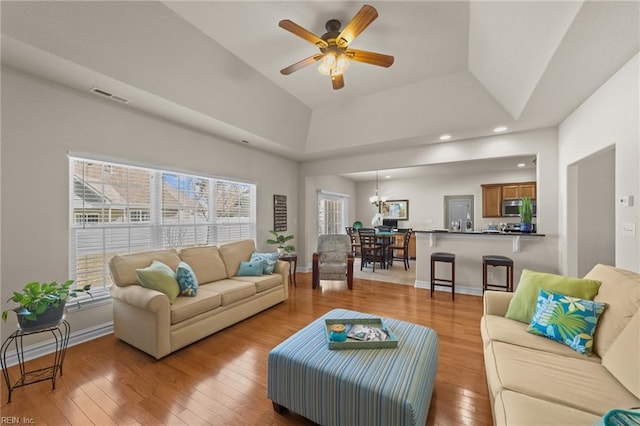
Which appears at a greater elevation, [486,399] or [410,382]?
[410,382]

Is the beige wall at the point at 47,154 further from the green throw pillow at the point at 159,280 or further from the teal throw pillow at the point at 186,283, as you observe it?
the teal throw pillow at the point at 186,283

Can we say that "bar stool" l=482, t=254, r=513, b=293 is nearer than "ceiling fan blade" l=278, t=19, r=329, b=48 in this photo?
No

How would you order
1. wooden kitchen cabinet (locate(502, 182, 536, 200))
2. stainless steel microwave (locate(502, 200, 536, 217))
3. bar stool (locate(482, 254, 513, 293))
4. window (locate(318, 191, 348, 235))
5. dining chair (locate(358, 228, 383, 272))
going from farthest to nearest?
window (locate(318, 191, 348, 235)) < stainless steel microwave (locate(502, 200, 536, 217)) < wooden kitchen cabinet (locate(502, 182, 536, 200)) < dining chair (locate(358, 228, 383, 272)) < bar stool (locate(482, 254, 513, 293))

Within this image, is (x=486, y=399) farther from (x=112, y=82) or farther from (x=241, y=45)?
(x=112, y=82)

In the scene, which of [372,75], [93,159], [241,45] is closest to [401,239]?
[372,75]

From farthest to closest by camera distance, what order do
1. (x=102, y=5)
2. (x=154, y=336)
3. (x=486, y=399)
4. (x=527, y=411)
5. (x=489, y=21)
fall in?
(x=154, y=336) < (x=489, y=21) < (x=102, y=5) < (x=486, y=399) < (x=527, y=411)

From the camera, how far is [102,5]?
1.97 m

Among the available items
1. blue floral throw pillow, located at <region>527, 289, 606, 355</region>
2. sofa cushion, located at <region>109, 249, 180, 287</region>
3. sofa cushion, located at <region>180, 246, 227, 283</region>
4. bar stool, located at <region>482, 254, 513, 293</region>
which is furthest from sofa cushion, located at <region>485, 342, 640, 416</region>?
sofa cushion, located at <region>109, 249, 180, 287</region>

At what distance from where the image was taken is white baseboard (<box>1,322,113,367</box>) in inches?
90.3

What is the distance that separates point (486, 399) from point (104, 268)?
3990 millimetres

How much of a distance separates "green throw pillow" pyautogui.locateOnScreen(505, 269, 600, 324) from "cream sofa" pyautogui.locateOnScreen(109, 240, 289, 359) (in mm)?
2759

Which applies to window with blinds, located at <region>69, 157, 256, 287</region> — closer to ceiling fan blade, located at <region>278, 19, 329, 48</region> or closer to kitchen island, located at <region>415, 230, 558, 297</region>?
ceiling fan blade, located at <region>278, 19, 329, 48</region>

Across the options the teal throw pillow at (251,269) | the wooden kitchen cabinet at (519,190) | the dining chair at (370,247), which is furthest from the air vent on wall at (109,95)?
the wooden kitchen cabinet at (519,190)

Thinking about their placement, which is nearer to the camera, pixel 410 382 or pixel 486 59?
pixel 410 382
